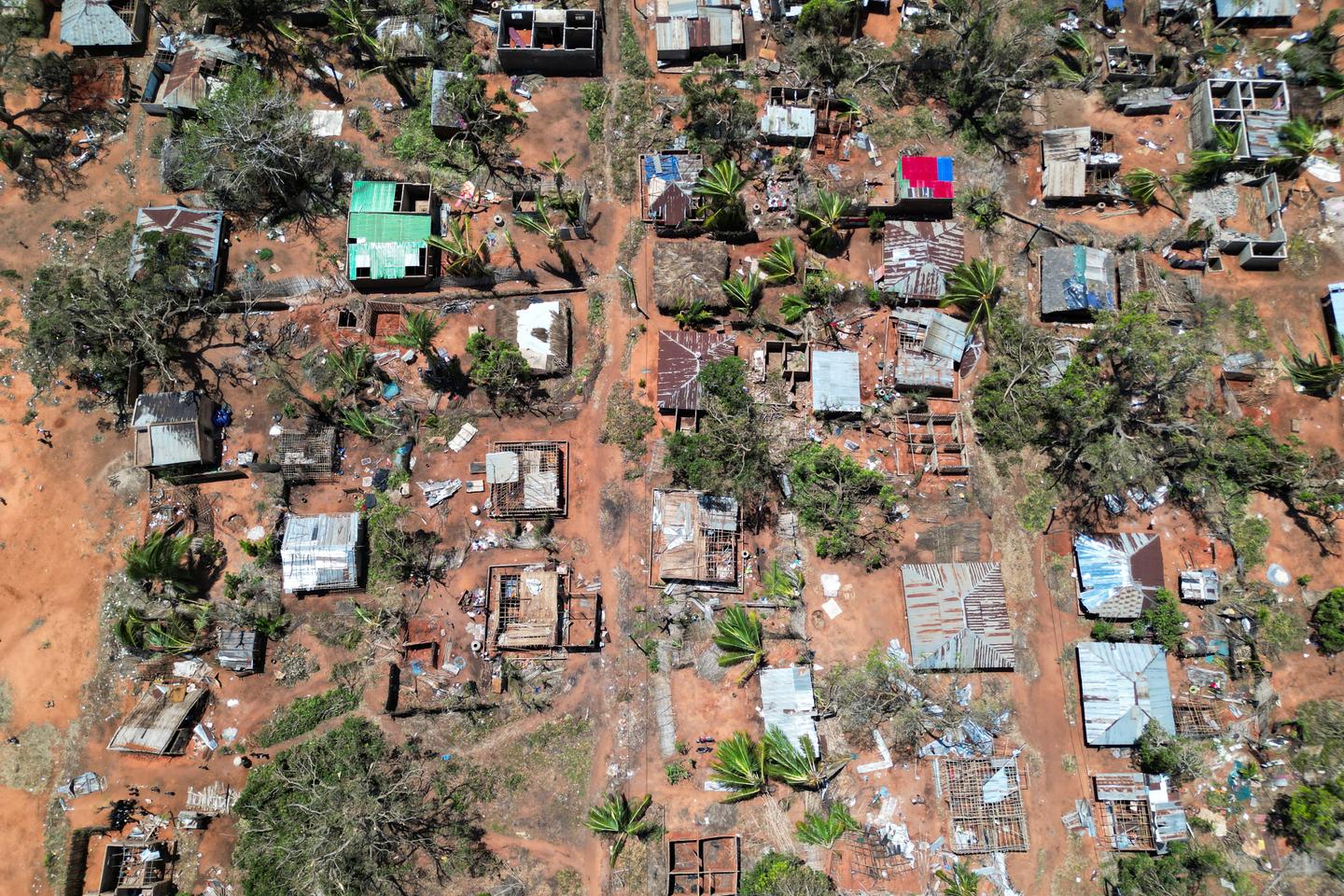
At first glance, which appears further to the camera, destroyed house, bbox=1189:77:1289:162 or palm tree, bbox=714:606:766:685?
destroyed house, bbox=1189:77:1289:162

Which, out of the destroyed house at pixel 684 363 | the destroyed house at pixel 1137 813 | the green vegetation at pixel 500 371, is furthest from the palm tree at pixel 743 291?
the destroyed house at pixel 1137 813

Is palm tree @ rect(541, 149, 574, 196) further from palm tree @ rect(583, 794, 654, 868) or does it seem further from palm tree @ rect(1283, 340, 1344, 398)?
palm tree @ rect(1283, 340, 1344, 398)

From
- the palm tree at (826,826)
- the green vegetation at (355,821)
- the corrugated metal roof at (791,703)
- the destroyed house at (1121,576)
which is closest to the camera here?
the green vegetation at (355,821)

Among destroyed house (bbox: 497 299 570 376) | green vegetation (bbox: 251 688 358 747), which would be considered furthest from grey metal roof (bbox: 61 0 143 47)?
green vegetation (bbox: 251 688 358 747)

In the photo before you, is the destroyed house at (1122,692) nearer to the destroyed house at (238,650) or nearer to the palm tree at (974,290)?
the palm tree at (974,290)

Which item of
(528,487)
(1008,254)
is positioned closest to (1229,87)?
(1008,254)

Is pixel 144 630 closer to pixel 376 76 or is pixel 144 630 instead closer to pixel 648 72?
pixel 376 76

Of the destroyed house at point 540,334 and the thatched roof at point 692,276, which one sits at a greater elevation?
the thatched roof at point 692,276
